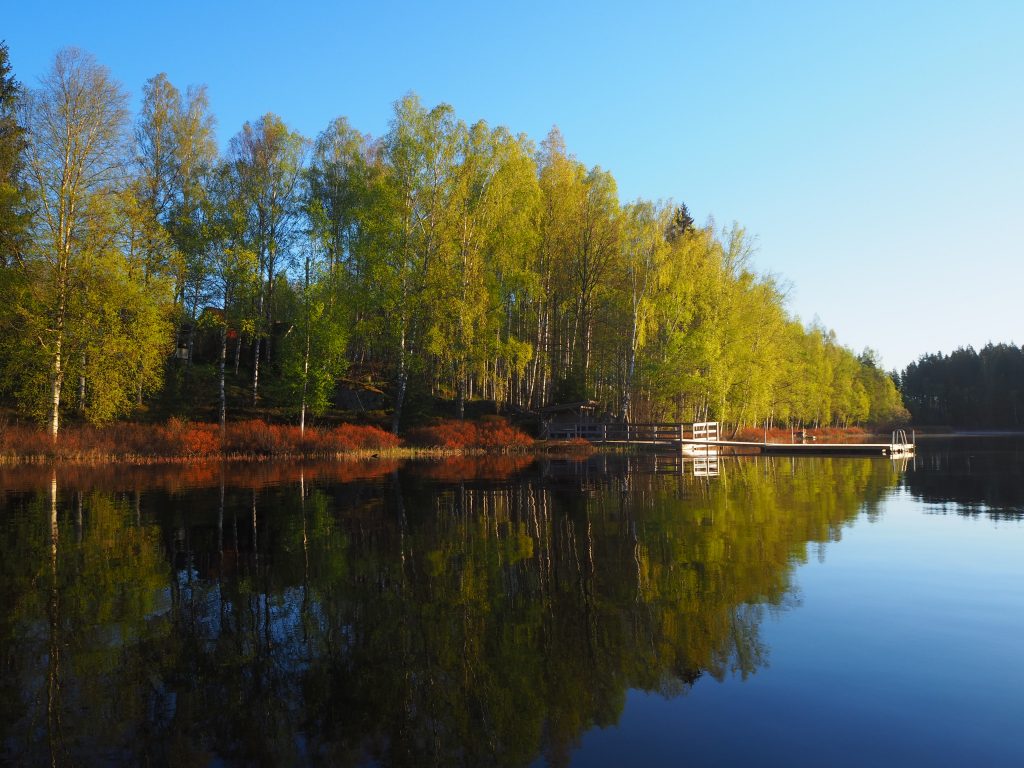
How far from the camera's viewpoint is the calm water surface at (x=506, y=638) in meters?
5.37

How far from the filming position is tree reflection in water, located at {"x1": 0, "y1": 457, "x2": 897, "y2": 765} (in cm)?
546

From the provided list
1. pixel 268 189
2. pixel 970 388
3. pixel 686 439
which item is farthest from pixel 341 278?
A: pixel 970 388

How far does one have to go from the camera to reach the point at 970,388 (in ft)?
424

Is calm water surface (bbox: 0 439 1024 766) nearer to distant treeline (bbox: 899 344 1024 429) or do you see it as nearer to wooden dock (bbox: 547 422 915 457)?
wooden dock (bbox: 547 422 915 457)

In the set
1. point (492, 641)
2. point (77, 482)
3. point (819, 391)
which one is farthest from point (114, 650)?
point (819, 391)

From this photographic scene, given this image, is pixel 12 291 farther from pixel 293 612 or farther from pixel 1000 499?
pixel 1000 499

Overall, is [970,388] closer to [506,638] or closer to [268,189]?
[268,189]

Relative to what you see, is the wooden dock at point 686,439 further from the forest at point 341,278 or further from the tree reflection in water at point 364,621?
the tree reflection in water at point 364,621

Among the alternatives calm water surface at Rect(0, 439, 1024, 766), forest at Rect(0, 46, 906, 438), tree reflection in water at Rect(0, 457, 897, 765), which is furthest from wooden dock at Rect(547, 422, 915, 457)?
calm water surface at Rect(0, 439, 1024, 766)

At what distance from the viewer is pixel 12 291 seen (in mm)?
27844

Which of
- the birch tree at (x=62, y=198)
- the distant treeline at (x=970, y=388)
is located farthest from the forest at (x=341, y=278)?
the distant treeline at (x=970, y=388)

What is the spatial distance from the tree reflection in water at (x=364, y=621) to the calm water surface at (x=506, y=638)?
0.11 feet

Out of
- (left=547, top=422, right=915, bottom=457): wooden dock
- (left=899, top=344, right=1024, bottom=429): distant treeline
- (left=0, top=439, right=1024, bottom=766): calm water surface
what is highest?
(left=899, top=344, right=1024, bottom=429): distant treeline

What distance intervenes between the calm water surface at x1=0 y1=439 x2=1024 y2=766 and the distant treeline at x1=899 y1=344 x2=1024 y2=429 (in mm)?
130737
